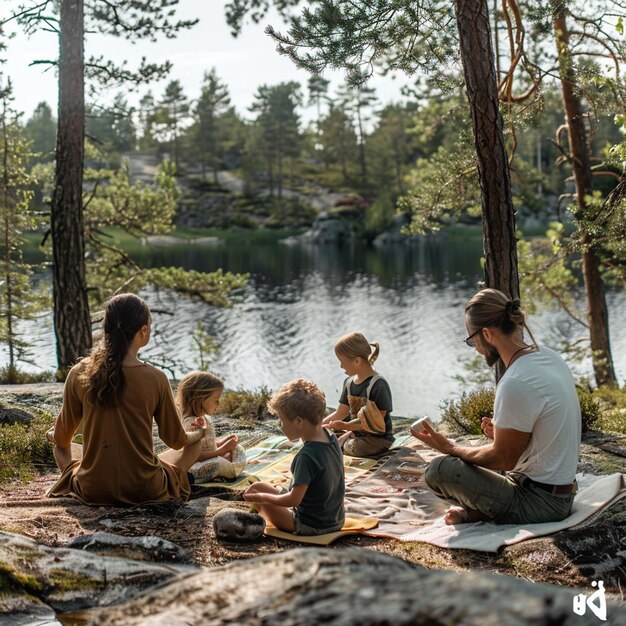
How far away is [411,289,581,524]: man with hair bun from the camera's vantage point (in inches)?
179

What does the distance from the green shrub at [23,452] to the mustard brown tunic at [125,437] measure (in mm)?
1089

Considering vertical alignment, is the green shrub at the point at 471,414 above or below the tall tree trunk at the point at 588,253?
below

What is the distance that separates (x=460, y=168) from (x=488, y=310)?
19.0ft

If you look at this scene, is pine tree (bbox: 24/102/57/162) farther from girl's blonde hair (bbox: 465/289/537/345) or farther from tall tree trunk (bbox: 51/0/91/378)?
girl's blonde hair (bbox: 465/289/537/345)

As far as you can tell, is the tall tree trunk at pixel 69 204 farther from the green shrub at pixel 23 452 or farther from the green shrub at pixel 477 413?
the green shrub at pixel 477 413

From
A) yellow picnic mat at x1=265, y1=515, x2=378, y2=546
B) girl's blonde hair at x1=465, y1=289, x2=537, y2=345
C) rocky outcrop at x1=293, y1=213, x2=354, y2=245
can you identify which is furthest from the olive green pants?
rocky outcrop at x1=293, y1=213, x2=354, y2=245

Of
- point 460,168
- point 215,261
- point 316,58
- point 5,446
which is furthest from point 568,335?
point 215,261

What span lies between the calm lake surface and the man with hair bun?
34.5ft

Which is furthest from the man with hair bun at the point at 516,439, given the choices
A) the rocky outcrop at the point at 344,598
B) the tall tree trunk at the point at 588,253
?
the tall tree trunk at the point at 588,253

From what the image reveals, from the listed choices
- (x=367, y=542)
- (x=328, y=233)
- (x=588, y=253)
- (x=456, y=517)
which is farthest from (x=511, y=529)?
(x=328, y=233)

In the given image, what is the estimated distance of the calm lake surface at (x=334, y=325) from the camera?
20172 mm

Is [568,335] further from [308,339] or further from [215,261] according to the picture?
[215,261]

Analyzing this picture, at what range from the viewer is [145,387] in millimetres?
5109

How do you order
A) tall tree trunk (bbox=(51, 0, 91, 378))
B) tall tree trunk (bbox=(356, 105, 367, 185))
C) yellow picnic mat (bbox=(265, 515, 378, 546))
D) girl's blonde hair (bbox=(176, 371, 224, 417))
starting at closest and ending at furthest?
yellow picnic mat (bbox=(265, 515, 378, 546)), girl's blonde hair (bbox=(176, 371, 224, 417)), tall tree trunk (bbox=(51, 0, 91, 378)), tall tree trunk (bbox=(356, 105, 367, 185))
